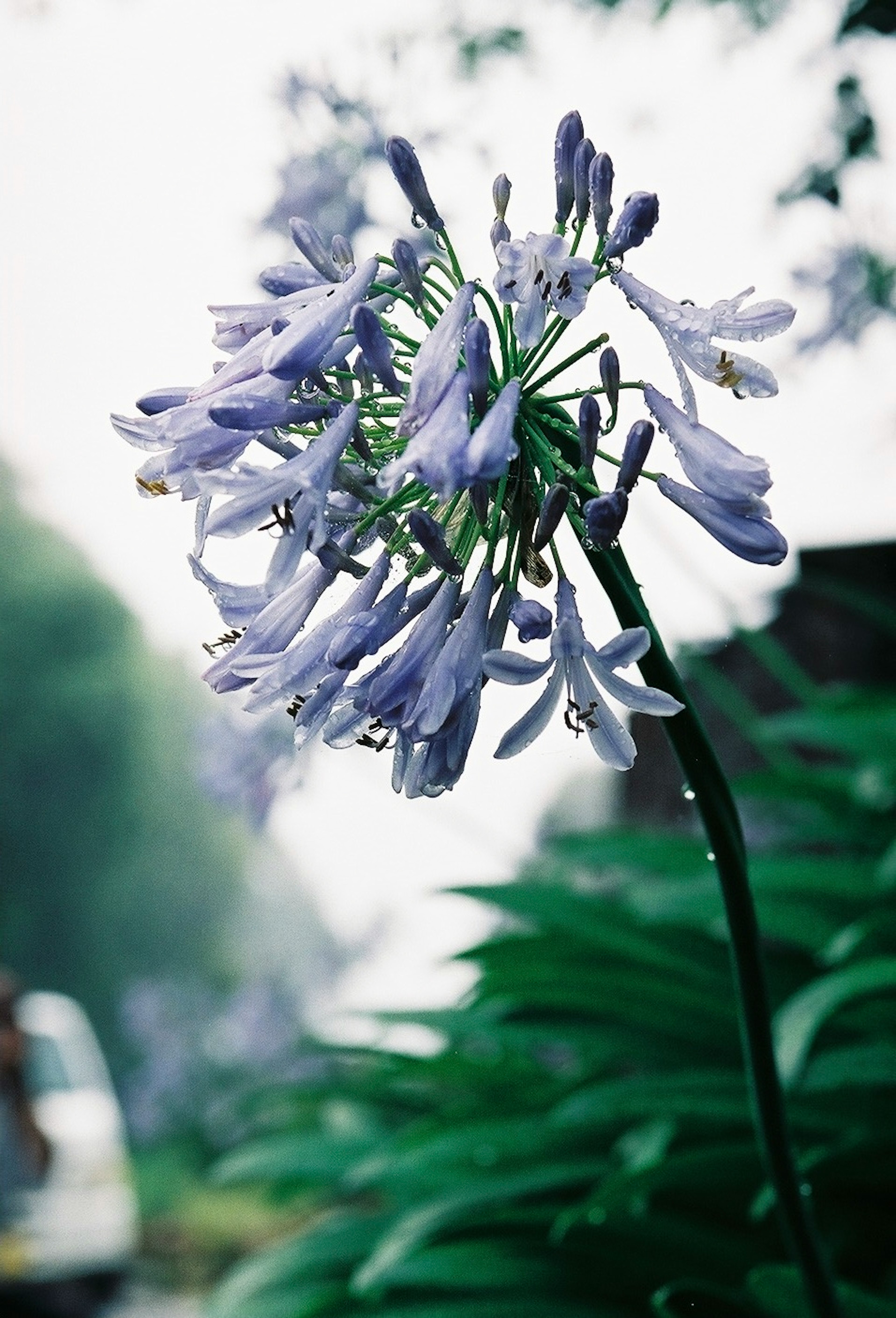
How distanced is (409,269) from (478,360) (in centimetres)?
12

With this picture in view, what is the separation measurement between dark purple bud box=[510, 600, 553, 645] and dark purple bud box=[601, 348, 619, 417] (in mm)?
118

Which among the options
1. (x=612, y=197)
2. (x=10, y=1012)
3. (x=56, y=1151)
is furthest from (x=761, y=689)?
(x=56, y=1151)

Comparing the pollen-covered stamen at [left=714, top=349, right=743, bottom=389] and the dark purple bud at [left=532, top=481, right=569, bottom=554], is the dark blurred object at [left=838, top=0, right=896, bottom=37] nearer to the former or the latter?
the pollen-covered stamen at [left=714, top=349, right=743, bottom=389]

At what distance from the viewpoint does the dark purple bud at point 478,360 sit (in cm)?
67

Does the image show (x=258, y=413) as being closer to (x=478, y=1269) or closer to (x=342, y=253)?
(x=342, y=253)

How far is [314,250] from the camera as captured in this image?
78 cm

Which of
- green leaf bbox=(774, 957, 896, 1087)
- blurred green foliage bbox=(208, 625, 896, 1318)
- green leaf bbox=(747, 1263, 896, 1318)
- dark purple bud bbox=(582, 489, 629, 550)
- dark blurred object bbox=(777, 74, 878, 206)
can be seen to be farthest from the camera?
dark blurred object bbox=(777, 74, 878, 206)

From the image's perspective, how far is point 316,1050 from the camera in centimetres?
221

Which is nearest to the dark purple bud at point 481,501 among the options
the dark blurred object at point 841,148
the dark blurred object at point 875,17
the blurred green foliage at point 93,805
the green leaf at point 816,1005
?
the green leaf at point 816,1005

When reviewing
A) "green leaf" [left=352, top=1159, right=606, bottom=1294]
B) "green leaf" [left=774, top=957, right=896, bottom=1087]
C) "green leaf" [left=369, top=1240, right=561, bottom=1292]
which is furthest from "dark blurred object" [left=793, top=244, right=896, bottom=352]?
"green leaf" [left=369, top=1240, right=561, bottom=1292]

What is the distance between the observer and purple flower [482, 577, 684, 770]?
27.5 inches

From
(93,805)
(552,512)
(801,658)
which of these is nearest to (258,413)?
(552,512)

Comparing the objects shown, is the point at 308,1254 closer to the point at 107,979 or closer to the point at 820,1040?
the point at 820,1040

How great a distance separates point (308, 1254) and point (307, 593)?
156 centimetres
